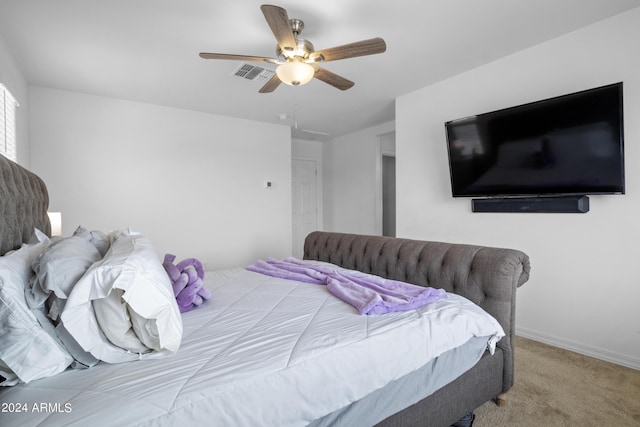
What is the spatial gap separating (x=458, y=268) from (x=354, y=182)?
12.4 ft

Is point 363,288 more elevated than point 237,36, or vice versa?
point 237,36

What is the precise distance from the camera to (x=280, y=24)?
1841 millimetres

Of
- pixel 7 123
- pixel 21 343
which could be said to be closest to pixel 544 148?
pixel 21 343

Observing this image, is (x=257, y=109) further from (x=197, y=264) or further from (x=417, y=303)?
(x=417, y=303)

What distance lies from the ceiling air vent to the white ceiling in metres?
0.10

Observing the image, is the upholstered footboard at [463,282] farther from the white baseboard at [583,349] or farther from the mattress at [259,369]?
the white baseboard at [583,349]

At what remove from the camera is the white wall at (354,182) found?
5.16 meters

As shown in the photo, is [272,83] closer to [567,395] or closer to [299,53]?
[299,53]

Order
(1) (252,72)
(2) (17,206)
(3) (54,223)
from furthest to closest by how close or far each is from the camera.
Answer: (1) (252,72)
(3) (54,223)
(2) (17,206)

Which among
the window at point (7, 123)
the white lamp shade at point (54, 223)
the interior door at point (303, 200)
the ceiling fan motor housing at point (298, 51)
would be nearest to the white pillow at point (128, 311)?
the ceiling fan motor housing at point (298, 51)

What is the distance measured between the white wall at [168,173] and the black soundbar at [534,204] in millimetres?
3138

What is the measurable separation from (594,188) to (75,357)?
3.16 metres

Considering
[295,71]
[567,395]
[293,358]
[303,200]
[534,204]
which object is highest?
[295,71]

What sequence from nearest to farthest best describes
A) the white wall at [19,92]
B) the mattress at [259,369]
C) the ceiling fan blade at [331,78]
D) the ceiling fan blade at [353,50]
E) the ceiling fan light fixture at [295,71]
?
1. the mattress at [259,369]
2. the ceiling fan blade at [353,50]
3. the ceiling fan light fixture at [295,71]
4. the ceiling fan blade at [331,78]
5. the white wall at [19,92]
